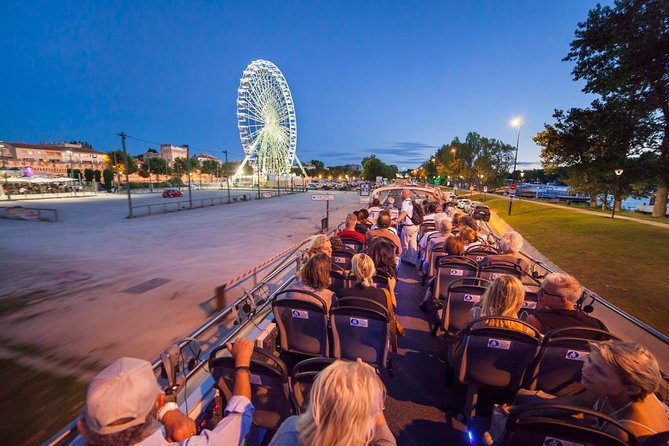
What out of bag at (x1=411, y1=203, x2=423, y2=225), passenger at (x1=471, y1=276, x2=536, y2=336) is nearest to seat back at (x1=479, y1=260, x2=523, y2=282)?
passenger at (x1=471, y1=276, x2=536, y2=336)

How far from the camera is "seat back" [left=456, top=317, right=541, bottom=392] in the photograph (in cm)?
277

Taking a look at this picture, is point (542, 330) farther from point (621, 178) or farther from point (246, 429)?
point (621, 178)

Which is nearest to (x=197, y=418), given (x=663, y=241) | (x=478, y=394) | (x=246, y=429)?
(x=246, y=429)

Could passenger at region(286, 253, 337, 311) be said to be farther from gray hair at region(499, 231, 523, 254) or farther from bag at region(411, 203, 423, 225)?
bag at region(411, 203, 423, 225)

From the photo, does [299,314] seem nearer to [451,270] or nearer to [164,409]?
[164,409]

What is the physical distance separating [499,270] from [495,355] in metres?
2.55

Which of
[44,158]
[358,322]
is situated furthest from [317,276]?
[44,158]

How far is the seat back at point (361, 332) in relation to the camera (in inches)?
124

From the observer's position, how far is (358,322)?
3.21 m

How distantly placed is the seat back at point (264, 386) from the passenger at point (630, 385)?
184 centimetres

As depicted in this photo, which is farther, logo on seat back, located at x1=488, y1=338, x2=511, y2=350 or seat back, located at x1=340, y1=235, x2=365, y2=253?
seat back, located at x1=340, y1=235, x2=365, y2=253

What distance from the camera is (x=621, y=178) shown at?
80.1ft

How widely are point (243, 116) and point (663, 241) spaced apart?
183ft

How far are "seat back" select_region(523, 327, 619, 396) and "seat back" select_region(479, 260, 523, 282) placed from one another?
2.17 metres
